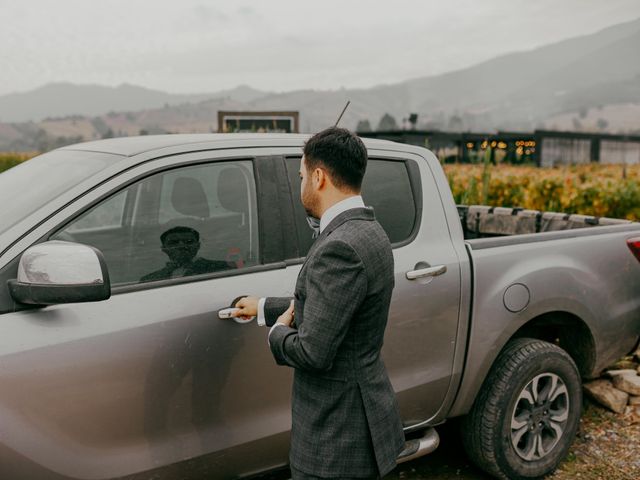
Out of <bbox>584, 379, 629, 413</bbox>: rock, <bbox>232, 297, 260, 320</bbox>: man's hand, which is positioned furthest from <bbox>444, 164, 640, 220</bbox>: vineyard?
<bbox>232, 297, 260, 320</bbox>: man's hand

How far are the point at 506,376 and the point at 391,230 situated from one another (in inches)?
39.1

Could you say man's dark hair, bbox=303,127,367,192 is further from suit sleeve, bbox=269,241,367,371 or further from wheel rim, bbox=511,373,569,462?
wheel rim, bbox=511,373,569,462

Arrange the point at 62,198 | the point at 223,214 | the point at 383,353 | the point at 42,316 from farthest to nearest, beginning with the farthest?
1. the point at 383,353
2. the point at 223,214
3. the point at 62,198
4. the point at 42,316

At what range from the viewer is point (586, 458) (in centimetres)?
404

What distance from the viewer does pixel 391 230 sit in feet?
10.2

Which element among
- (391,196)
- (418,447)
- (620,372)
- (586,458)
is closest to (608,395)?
(620,372)

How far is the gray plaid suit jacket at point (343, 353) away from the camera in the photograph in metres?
1.87

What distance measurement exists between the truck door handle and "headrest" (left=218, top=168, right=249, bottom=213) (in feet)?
2.65

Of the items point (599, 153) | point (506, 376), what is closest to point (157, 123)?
point (599, 153)

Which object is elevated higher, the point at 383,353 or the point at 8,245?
the point at 8,245

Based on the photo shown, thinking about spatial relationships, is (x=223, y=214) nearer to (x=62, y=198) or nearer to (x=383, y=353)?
(x=62, y=198)

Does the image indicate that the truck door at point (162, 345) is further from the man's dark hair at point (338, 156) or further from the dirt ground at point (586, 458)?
the dirt ground at point (586, 458)

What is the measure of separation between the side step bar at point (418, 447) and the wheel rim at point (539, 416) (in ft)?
1.75

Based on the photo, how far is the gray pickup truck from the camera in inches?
84.7
